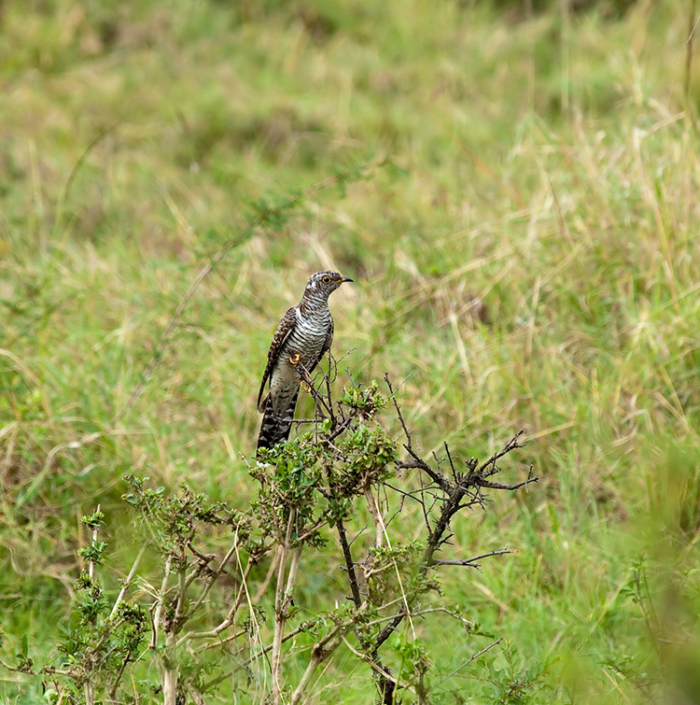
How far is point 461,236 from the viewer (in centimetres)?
561

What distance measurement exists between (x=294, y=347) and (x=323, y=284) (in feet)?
0.95

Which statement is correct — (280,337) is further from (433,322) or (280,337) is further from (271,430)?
(433,322)

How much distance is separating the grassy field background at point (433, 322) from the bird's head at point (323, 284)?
752mm

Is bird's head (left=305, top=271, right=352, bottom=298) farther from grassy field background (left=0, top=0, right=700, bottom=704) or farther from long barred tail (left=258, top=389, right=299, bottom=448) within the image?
grassy field background (left=0, top=0, right=700, bottom=704)

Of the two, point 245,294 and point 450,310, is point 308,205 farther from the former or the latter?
point 450,310

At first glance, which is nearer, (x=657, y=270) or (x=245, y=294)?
(x=657, y=270)

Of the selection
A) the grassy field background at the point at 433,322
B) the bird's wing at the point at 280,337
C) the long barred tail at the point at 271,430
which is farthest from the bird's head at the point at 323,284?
the grassy field background at the point at 433,322

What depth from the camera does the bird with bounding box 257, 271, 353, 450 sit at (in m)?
3.84

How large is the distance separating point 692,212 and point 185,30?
22.1 ft

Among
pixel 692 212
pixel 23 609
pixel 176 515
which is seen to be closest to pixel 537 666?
pixel 176 515

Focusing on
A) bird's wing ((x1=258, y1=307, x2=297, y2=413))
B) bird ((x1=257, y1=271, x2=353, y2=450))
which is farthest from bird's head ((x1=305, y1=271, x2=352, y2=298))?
bird's wing ((x1=258, y1=307, x2=297, y2=413))

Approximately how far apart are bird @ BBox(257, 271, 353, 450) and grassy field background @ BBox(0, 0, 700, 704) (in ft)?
1.53

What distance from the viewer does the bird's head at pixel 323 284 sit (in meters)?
3.88

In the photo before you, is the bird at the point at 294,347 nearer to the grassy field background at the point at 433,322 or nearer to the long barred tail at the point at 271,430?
the long barred tail at the point at 271,430
